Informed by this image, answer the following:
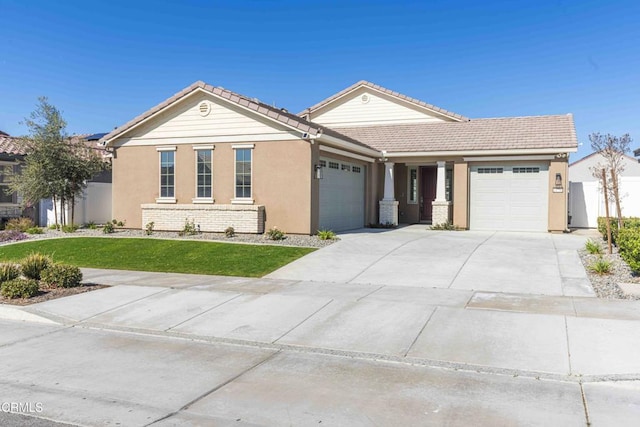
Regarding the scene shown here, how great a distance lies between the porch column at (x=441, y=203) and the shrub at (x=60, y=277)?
14192mm

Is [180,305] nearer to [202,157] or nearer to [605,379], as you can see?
[605,379]

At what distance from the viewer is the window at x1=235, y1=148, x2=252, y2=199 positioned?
17703mm

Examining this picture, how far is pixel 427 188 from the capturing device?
23875mm

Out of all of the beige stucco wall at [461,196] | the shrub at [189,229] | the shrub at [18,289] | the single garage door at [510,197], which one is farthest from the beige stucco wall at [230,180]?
the shrub at [18,289]

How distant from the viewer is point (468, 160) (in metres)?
20.4

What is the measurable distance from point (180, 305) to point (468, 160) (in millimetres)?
14553

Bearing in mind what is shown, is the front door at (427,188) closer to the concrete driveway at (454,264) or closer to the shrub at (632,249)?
the concrete driveway at (454,264)

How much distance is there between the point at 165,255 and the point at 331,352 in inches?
358

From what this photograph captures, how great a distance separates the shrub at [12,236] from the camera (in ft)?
61.4

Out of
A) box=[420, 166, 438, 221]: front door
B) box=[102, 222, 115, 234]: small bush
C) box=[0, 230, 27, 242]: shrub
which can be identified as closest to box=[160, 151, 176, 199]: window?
box=[102, 222, 115, 234]: small bush

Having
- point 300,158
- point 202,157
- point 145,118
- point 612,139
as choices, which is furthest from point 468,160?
point 145,118

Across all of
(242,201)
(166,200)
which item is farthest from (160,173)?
(242,201)

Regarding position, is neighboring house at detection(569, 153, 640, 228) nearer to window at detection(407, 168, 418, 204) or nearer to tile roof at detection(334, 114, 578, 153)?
tile roof at detection(334, 114, 578, 153)

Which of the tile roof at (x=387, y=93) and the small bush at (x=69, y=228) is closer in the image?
the small bush at (x=69, y=228)
